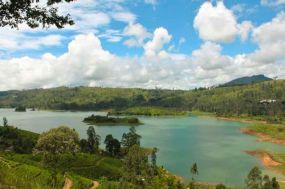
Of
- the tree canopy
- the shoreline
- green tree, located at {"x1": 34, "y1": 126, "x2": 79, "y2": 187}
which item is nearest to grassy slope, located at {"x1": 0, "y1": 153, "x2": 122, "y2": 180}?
green tree, located at {"x1": 34, "y1": 126, "x2": 79, "y2": 187}

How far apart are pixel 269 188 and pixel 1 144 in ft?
349

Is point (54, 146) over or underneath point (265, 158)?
over

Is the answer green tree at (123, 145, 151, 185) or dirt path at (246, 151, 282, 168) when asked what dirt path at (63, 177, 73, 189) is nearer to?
green tree at (123, 145, 151, 185)

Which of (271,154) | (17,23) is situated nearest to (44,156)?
(271,154)

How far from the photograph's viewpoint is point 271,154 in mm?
160375

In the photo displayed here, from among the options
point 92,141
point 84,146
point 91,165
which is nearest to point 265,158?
point 91,165

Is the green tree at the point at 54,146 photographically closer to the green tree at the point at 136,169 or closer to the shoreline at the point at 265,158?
the green tree at the point at 136,169

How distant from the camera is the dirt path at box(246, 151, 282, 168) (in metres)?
141

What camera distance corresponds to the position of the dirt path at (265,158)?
141 meters

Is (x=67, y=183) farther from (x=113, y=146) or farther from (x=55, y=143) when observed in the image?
(x=113, y=146)

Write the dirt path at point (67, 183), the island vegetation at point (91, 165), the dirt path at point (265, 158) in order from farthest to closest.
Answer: the dirt path at point (265, 158) < the island vegetation at point (91, 165) < the dirt path at point (67, 183)

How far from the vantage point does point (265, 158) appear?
152875mm

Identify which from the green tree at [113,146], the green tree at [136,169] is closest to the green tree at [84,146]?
the green tree at [113,146]

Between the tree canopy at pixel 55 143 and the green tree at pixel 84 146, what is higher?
the tree canopy at pixel 55 143
